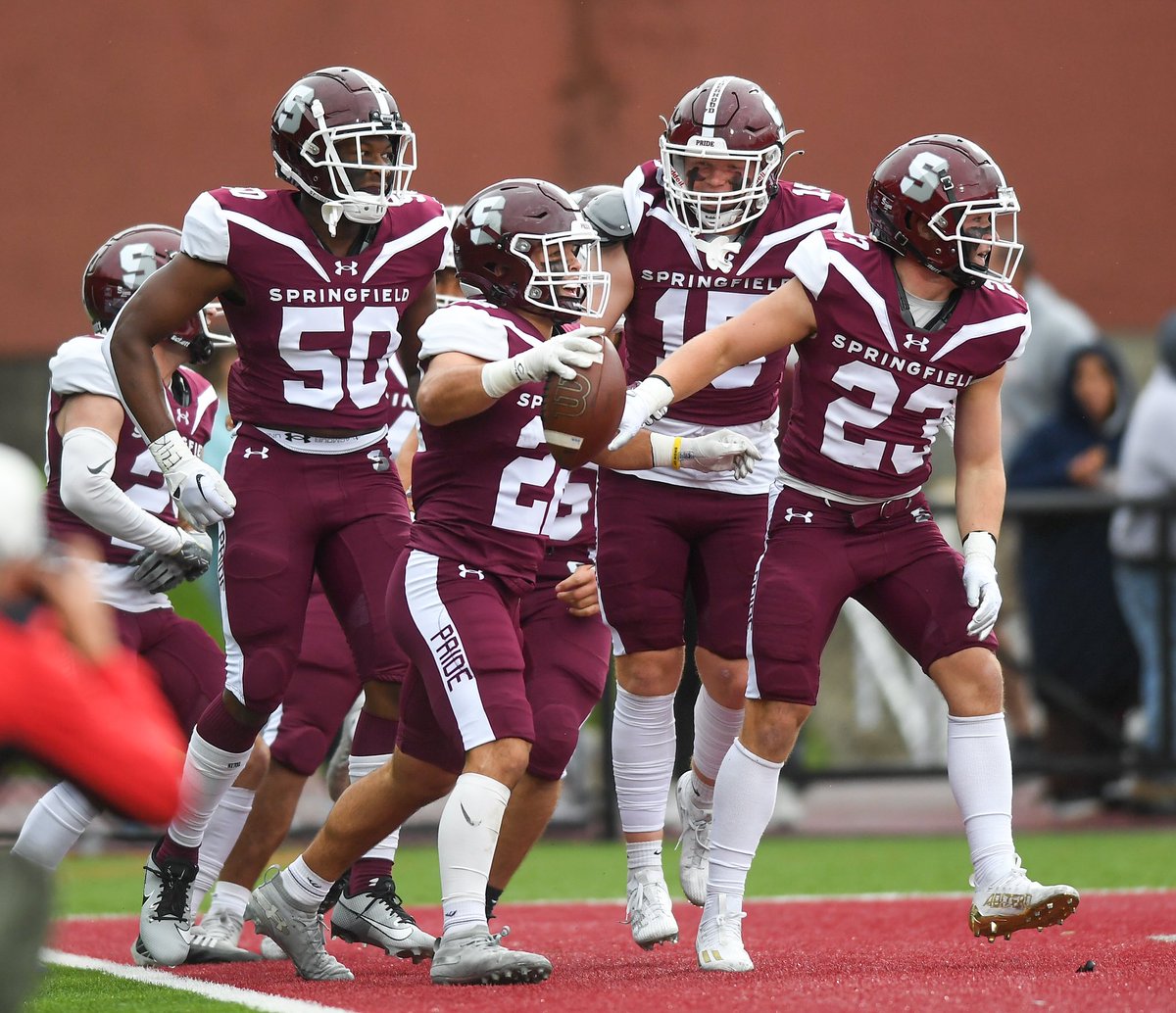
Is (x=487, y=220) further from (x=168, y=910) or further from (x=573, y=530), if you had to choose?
(x=168, y=910)

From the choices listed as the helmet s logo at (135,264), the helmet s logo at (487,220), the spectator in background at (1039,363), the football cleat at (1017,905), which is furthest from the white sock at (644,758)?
the spectator in background at (1039,363)

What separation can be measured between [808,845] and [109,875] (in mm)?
2999

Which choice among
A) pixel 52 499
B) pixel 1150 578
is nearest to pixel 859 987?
pixel 52 499

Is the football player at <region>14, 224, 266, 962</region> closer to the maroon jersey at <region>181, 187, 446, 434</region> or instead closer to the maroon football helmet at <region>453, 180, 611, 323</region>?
the maroon jersey at <region>181, 187, 446, 434</region>

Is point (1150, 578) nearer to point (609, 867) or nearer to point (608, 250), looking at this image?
point (609, 867)

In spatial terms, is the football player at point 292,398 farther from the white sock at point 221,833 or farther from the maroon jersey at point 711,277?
the maroon jersey at point 711,277

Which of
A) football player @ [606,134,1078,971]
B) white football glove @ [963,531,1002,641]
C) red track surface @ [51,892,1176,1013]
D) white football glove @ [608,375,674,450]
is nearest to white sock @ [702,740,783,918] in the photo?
football player @ [606,134,1078,971]

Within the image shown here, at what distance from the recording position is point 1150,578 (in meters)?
9.02

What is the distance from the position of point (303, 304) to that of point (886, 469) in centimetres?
151

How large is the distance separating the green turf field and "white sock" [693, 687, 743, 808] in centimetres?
126

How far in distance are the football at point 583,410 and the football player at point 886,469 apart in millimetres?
195

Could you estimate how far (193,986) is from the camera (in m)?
4.40

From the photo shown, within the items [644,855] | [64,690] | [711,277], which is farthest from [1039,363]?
[64,690]

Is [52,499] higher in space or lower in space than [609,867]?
higher
